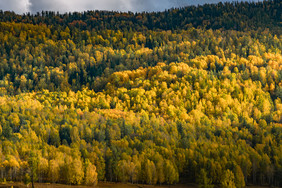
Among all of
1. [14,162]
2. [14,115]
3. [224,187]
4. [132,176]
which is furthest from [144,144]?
Result: [14,115]

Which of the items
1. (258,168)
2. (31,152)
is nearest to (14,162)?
(31,152)

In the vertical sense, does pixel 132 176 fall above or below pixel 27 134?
below

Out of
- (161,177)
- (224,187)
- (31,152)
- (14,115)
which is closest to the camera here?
(224,187)

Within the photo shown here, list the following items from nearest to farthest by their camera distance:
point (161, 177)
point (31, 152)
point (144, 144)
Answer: point (161, 177)
point (31, 152)
point (144, 144)

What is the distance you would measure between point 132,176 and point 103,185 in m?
12.4

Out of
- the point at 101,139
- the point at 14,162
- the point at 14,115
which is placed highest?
the point at 14,115

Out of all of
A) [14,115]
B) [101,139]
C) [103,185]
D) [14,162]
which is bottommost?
[103,185]

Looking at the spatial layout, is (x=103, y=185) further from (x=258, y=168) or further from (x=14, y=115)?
(x=14, y=115)

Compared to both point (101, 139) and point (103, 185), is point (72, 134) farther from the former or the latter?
point (103, 185)

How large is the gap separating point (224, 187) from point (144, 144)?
45698 mm

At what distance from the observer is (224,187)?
11694 centimetres

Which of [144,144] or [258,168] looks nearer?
[258,168]

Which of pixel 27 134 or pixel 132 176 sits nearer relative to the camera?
pixel 132 176

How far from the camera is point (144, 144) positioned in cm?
14925
